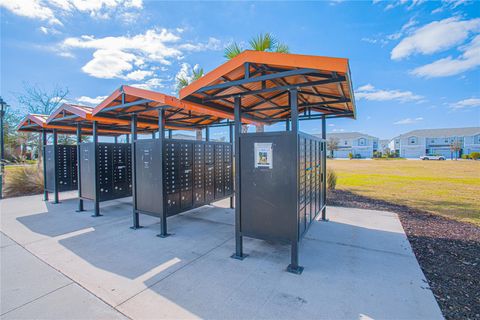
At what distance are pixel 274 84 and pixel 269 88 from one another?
2.03 ft

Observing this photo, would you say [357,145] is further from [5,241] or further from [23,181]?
[5,241]

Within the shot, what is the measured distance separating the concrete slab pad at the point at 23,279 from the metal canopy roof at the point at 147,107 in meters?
2.75

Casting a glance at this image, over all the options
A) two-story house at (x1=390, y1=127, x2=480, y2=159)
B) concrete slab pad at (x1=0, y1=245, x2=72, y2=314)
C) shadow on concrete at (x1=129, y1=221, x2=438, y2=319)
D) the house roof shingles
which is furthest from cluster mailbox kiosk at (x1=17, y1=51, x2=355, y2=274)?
the house roof shingles

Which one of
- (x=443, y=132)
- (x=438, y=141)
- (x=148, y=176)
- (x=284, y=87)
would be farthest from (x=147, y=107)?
(x=443, y=132)

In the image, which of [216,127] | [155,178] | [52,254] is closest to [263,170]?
[155,178]

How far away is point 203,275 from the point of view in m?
2.67

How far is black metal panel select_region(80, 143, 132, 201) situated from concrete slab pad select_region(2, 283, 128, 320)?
3627 mm

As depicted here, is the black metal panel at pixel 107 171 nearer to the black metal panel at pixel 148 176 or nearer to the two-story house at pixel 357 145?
the black metal panel at pixel 148 176

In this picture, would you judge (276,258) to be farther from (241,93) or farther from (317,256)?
(241,93)

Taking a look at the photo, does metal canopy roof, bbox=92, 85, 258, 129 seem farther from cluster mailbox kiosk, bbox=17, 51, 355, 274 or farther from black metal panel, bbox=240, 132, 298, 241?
black metal panel, bbox=240, 132, 298, 241

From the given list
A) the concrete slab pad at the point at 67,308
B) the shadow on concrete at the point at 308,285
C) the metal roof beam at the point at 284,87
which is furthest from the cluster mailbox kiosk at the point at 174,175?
the concrete slab pad at the point at 67,308

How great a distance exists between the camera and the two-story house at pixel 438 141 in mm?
44312

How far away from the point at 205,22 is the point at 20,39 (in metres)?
8.07

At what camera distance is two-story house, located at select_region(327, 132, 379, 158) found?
52.3 m
